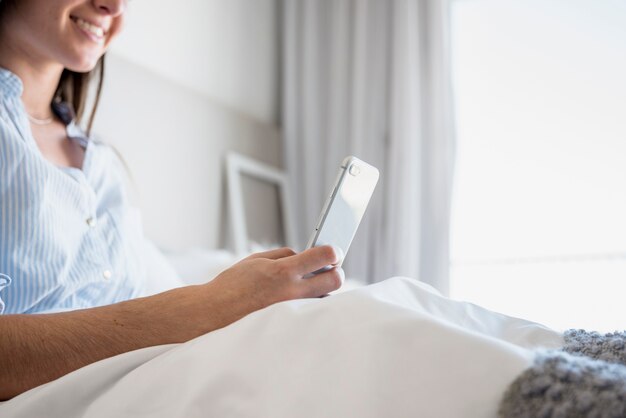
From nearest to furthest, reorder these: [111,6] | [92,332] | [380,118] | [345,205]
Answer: [92,332], [345,205], [111,6], [380,118]

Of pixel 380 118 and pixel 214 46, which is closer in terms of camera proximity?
pixel 214 46

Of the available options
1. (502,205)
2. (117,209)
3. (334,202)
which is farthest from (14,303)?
(502,205)

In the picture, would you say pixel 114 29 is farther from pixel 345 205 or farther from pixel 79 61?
pixel 345 205

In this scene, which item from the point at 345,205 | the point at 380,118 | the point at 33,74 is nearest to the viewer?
the point at 345,205

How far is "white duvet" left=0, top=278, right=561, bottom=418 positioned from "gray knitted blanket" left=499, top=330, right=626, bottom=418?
1 cm

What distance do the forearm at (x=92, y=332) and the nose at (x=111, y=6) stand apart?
0.72 metres

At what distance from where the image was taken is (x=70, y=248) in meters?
1.09

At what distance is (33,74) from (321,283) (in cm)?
73

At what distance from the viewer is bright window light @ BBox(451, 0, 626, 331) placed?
253 centimetres

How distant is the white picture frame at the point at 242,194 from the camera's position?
268cm

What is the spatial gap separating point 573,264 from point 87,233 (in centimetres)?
193

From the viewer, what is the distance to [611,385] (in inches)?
19.2

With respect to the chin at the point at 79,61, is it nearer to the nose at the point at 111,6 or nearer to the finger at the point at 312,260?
the nose at the point at 111,6

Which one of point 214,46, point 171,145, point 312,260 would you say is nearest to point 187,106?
point 171,145
